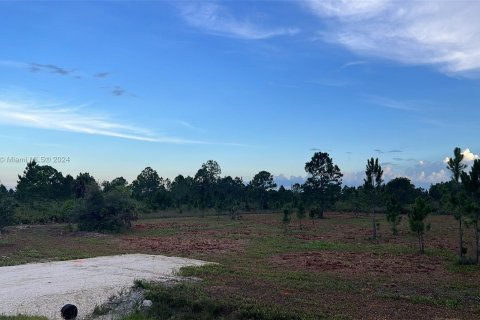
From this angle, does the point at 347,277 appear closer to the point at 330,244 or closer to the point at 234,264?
the point at 234,264

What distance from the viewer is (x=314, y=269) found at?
21.6m

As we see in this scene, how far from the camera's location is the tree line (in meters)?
29.4

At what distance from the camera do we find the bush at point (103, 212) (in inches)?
1791

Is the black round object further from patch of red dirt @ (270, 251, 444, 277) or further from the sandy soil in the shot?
patch of red dirt @ (270, 251, 444, 277)

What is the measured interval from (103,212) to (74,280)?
2911 cm

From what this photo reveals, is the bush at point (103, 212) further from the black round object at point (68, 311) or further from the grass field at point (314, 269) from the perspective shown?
the black round object at point (68, 311)

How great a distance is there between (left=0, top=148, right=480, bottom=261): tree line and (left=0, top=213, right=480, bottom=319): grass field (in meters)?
2.91

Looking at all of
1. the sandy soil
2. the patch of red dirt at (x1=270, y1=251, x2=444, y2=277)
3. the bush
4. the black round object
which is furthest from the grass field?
the bush

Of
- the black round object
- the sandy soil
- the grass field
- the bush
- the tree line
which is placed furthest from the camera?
the bush

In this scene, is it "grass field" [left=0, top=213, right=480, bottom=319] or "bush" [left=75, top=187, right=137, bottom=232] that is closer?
"grass field" [left=0, top=213, right=480, bottom=319]

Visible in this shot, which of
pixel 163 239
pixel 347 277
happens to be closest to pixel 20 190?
pixel 163 239

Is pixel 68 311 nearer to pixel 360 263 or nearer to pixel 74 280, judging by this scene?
pixel 74 280

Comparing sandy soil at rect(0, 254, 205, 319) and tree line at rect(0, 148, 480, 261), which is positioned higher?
tree line at rect(0, 148, 480, 261)

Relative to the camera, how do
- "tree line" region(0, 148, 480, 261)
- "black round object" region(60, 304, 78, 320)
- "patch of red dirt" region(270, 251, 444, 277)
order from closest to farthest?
"black round object" region(60, 304, 78, 320), "patch of red dirt" region(270, 251, 444, 277), "tree line" region(0, 148, 480, 261)
